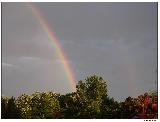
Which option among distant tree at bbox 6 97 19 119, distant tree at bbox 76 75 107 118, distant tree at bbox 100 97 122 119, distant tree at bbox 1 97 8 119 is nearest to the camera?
distant tree at bbox 1 97 8 119

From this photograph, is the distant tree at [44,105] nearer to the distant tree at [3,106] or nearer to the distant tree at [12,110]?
the distant tree at [12,110]

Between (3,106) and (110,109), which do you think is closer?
(3,106)

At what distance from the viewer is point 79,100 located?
5.70m

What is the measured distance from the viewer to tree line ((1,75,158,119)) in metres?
5.49

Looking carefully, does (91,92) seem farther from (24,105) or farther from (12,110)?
(12,110)

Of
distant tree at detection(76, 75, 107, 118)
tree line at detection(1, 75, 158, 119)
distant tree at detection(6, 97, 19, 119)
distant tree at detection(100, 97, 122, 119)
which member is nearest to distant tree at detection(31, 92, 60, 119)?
tree line at detection(1, 75, 158, 119)

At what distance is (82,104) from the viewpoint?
567cm

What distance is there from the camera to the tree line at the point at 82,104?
5488mm

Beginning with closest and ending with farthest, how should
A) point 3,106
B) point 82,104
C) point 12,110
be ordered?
point 3,106
point 12,110
point 82,104

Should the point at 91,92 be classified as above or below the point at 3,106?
above

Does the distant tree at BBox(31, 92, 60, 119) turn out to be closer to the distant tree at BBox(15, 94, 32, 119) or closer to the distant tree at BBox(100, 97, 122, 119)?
the distant tree at BBox(15, 94, 32, 119)

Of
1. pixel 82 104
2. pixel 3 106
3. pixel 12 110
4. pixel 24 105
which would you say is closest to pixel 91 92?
pixel 82 104

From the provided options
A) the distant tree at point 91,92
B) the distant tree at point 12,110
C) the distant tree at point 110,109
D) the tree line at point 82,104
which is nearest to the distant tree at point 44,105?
the tree line at point 82,104

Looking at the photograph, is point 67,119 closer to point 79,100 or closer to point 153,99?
point 79,100
